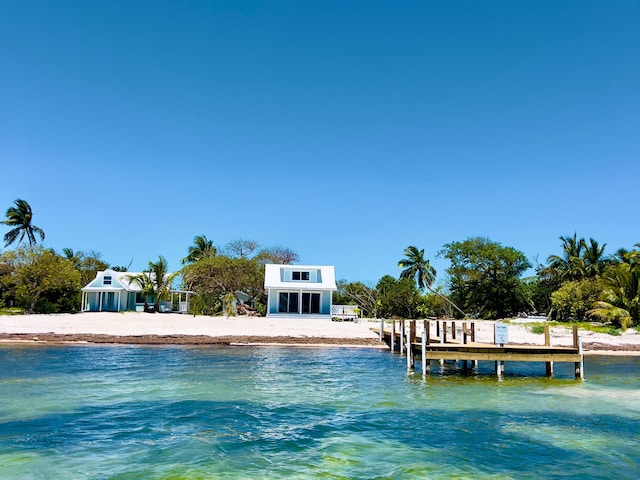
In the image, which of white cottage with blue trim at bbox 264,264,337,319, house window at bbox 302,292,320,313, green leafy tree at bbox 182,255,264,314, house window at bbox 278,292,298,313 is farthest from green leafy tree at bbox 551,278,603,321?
green leafy tree at bbox 182,255,264,314

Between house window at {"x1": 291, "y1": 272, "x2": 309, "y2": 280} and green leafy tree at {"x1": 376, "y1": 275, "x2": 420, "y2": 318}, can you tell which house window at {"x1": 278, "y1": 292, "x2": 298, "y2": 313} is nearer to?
house window at {"x1": 291, "y1": 272, "x2": 309, "y2": 280}

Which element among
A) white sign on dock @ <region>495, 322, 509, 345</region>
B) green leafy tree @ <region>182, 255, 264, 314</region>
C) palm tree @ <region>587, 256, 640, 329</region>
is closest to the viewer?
white sign on dock @ <region>495, 322, 509, 345</region>

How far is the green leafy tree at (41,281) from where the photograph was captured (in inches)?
1474

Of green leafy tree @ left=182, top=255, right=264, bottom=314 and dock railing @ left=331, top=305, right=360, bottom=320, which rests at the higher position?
green leafy tree @ left=182, top=255, right=264, bottom=314

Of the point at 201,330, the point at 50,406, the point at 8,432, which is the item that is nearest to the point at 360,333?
the point at 201,330

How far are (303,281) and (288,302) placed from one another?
2046 millimetres

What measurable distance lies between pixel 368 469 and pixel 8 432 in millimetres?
7164

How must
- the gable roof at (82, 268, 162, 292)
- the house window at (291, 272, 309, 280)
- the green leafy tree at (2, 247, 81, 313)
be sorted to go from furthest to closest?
the gable roof at (82, 268, 162, 292), the house window at (291, 272, 309, 280), the green leafy tree at (2, 247, 81, 313)

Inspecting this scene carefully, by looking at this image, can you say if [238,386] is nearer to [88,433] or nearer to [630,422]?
[88,433]

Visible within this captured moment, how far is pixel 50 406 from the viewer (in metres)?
12.3

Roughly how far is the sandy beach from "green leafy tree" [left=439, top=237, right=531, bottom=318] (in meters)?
10.3

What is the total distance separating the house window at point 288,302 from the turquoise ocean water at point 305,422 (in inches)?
783

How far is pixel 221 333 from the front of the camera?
29062mm

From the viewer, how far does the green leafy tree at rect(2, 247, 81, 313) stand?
1474 inches
